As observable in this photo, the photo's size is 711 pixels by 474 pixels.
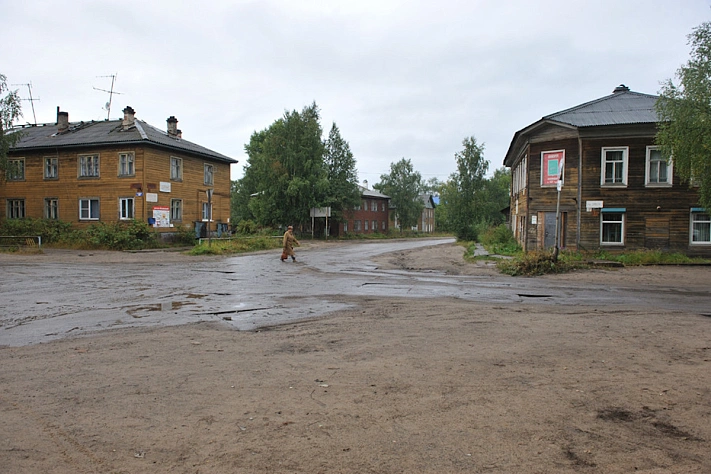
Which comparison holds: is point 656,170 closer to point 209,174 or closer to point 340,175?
point 209,174

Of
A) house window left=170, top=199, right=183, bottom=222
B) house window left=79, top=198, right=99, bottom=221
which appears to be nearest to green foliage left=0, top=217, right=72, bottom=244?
house window left=79, top=198, right=99, bottom=221

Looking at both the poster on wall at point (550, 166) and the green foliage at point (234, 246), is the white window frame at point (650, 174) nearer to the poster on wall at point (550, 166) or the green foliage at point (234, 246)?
the poster on wall at point (550, 166)

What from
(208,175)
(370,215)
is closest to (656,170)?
(208,175)

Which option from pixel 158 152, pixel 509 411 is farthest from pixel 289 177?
pixel 509 411

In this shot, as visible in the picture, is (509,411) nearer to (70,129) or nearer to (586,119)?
(586,119)

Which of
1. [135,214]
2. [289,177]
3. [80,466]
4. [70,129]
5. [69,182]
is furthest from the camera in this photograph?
[289,177]

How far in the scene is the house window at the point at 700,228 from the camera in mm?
23703

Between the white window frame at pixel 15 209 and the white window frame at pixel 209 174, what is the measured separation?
491 inches

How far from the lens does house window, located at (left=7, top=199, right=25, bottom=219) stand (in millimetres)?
36406

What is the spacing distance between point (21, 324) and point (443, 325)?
7.07 metres

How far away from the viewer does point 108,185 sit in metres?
33.2

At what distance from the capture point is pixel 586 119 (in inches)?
984

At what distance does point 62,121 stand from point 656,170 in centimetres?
3783

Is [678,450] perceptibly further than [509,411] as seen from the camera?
No
